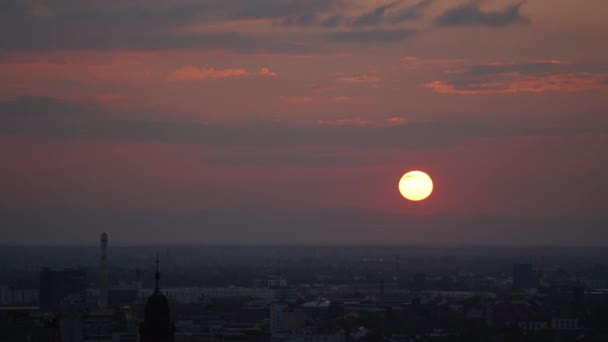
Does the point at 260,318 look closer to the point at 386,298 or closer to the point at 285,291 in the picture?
the point at 386,298

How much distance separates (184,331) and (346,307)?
36769 millimetres

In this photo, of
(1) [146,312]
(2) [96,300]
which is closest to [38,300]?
(2) [96,300]

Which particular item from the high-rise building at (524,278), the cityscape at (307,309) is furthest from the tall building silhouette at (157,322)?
the high-rise building at (524,278)

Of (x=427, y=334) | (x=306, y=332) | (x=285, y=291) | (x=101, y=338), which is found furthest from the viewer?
(x=285, y=291)

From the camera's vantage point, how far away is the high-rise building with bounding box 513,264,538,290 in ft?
581

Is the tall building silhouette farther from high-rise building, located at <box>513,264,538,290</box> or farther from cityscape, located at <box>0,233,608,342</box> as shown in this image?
high-rise building, located at <box>513,264,538,290</box>

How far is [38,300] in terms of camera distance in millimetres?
138875

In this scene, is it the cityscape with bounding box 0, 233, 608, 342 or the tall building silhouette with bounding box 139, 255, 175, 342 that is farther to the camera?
the cityscape with bounding box 0, 233, 608, 342

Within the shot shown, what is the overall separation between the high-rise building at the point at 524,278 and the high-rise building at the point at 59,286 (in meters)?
50.7

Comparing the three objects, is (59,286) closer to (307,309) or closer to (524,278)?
(307,309)

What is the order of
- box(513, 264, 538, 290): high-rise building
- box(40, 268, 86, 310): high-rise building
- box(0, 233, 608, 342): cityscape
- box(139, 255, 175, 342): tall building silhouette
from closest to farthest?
box(139, 255, 175, 342): tall building silhouette → box(0, 233, 608, 342): cityscape → box(40, 268, 86, 310): high-rise building → box(513, 264, 538, 290): high-rise building

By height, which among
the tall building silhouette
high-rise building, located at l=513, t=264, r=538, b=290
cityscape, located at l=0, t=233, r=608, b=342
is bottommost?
the tall building silhouette

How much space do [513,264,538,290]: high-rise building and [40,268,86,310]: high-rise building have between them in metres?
50.7

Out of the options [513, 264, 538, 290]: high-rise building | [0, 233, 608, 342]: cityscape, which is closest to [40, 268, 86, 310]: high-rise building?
[0, 233, 608, 342]: cityscape
